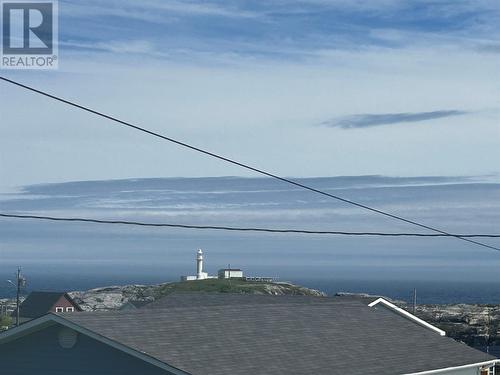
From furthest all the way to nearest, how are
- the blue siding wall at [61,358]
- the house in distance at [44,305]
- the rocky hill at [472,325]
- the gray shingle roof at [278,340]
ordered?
1. the house in distance at [44,305]
2. the rocky hill at [472,325]
3. the gray shingle roof at [278,340]
4. the blue siding wall at [61,358]

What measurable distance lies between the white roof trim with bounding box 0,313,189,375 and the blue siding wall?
0.80ft

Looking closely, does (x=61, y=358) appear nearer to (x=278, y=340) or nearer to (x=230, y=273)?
(x=278, y=340)

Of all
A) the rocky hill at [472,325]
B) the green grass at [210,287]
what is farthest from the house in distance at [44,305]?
the green grass at [210,287]

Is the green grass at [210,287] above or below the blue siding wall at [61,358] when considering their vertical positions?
below

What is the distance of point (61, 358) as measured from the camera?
23.8 meters

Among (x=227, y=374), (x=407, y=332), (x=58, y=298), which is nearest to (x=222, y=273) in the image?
(x=58, y=298)

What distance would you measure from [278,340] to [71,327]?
670 cm

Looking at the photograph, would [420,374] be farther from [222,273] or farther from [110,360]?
[222,273]

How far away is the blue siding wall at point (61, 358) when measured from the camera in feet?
76.1

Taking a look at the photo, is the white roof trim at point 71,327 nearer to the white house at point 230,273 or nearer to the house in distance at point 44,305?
the house in distance at point 44,305

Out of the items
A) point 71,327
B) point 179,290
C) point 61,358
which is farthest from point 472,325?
point 71,327

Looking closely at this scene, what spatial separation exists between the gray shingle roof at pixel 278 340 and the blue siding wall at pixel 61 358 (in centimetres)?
45

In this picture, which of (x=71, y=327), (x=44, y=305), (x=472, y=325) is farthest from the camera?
(x=472, y=325)

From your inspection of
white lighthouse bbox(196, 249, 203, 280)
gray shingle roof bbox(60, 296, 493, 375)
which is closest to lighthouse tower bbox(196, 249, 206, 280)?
white lighthouse bbox(196, 249, 203, 280)
